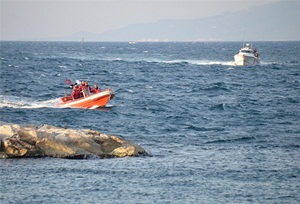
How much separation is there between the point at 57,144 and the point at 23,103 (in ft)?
75.1

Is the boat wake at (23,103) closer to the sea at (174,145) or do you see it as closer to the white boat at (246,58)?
the sea at (174,145)

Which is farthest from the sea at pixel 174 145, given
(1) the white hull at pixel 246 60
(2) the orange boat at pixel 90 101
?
(1) the white hull at pixel 246 60

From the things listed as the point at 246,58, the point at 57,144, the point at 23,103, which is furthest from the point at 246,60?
the point at 57,144

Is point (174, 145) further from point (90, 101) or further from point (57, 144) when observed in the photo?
point (90, 101)

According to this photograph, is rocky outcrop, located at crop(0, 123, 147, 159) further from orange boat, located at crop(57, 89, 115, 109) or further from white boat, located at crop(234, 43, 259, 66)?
white boat, located at crop(234, 43, 259, 66)

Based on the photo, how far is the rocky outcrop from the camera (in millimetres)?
26875

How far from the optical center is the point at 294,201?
21.2m

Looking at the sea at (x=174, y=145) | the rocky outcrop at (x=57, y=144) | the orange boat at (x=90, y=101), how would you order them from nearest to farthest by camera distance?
1. the sea at (x=174, y=145)
2. the rocky outcrop at (x=57, y=144)
3. the orange boat at (x=90, y=101)

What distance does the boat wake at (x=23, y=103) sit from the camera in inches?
1858

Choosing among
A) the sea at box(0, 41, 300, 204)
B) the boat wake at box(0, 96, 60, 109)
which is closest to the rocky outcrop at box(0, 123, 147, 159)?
the sea at box(0, 41, 300, 204)

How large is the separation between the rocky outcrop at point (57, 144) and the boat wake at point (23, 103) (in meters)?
19.1

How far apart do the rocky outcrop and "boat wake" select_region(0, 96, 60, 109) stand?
19.1 m

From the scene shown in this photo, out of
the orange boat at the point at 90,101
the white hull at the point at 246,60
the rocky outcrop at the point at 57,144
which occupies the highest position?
the rocky outcrop at the point at 57,144

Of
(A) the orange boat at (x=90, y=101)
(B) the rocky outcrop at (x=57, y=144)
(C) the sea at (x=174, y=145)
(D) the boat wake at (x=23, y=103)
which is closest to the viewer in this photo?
(C) the sea at (x=174, y=145)
